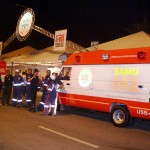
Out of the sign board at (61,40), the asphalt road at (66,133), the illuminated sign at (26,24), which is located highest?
the illuminated sign at (26,24)

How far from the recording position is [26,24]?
25.8 metres

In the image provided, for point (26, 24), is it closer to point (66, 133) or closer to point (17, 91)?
point (17, 91)

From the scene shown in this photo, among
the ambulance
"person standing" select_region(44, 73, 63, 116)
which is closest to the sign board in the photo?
the ambulance

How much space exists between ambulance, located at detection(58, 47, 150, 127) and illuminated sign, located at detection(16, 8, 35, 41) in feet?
40.6

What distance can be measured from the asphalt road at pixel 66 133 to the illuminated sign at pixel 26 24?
13071 mm

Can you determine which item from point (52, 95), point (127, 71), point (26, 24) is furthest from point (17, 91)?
point (26, 24)

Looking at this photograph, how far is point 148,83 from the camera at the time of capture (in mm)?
10086

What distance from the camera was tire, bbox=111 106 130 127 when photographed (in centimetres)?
1088

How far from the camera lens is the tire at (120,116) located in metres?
10.9

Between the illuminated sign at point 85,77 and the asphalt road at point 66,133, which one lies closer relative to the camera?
the asphalt road at point 66,133

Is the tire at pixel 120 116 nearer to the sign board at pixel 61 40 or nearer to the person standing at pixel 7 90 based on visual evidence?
the person standing at pixel 7 90

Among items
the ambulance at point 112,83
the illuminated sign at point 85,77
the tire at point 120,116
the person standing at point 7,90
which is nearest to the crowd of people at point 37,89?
the person standing at point 7,90

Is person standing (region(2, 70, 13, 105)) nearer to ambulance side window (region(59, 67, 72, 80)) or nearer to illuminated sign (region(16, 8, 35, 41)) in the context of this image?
ambulance side window (region(59, 67, 72, 80))

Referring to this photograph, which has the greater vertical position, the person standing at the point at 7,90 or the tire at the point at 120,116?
the person standing at the point at 7,90
